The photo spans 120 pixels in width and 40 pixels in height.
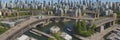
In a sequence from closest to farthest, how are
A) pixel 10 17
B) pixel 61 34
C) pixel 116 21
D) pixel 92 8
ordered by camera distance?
pixel 61 34, pixel 116 21, pixel 10 17, pixel 92 8

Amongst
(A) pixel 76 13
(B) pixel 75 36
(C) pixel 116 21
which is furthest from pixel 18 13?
(B) pixel 75 36

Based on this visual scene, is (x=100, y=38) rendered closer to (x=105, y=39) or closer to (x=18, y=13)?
(x=105, y=39)

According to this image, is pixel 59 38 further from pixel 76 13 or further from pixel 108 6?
pixel 108 6

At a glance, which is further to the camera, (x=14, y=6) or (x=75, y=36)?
(x=14, y=6)

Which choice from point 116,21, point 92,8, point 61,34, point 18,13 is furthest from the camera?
point 92,8

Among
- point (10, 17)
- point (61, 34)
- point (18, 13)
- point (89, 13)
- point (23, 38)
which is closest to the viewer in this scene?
point (23, 38)

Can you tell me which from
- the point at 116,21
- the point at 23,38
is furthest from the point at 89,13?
the point at 23,38

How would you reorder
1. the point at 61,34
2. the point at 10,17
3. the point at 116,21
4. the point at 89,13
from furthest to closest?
1. the point at 89,13
2. the point at 10,17
3. the point at 116,21
4. the point at 61,34

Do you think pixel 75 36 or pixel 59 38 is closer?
pixel 59 38
